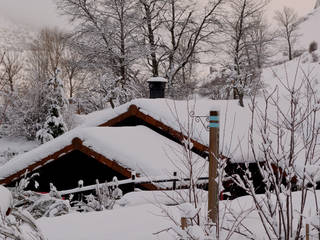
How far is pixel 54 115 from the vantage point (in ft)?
58.5

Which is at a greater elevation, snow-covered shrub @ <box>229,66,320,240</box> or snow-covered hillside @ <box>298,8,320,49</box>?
snow-covered hillside @ <box>298,8,320,49</box>

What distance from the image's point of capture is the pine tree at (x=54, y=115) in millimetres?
17406

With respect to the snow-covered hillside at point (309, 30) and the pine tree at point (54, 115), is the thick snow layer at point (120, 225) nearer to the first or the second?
the pine tree at point (54, 115)

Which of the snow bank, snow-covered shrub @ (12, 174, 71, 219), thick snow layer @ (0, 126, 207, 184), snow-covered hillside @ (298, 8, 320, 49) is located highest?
snow-covered hillside @ (298, 8, 320, 49)

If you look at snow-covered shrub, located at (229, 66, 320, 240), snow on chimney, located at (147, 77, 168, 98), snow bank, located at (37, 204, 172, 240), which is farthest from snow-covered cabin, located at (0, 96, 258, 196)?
snow-covered shrub, located at (229, 66, 320, 240)

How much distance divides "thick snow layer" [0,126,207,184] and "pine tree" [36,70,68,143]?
10.5 meters

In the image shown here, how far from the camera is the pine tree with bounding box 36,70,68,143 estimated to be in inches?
685

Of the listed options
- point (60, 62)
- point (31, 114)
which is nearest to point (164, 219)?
point (31, 114)

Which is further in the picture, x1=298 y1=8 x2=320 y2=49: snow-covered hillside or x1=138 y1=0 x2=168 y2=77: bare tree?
x1=298 y1=8 x2=320 y2=49: snow-covered hillside

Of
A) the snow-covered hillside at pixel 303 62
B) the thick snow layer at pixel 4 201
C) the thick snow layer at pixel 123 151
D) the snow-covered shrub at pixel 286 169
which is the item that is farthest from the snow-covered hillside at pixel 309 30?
the thick snow layer at pixel 4 201

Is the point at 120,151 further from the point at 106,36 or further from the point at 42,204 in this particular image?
the point at 106,36

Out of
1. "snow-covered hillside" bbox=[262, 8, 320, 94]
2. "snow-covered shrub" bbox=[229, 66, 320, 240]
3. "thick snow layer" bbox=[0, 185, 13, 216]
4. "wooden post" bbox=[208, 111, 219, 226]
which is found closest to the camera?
"thick snow layer" bbox=[0, 185, 13, 216]

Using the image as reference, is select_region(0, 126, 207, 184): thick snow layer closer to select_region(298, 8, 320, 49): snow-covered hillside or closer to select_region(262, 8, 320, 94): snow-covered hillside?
select_region(262, 8, 320, 94): snow-covered hillside

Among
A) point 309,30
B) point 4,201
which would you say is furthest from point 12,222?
point 309,30
